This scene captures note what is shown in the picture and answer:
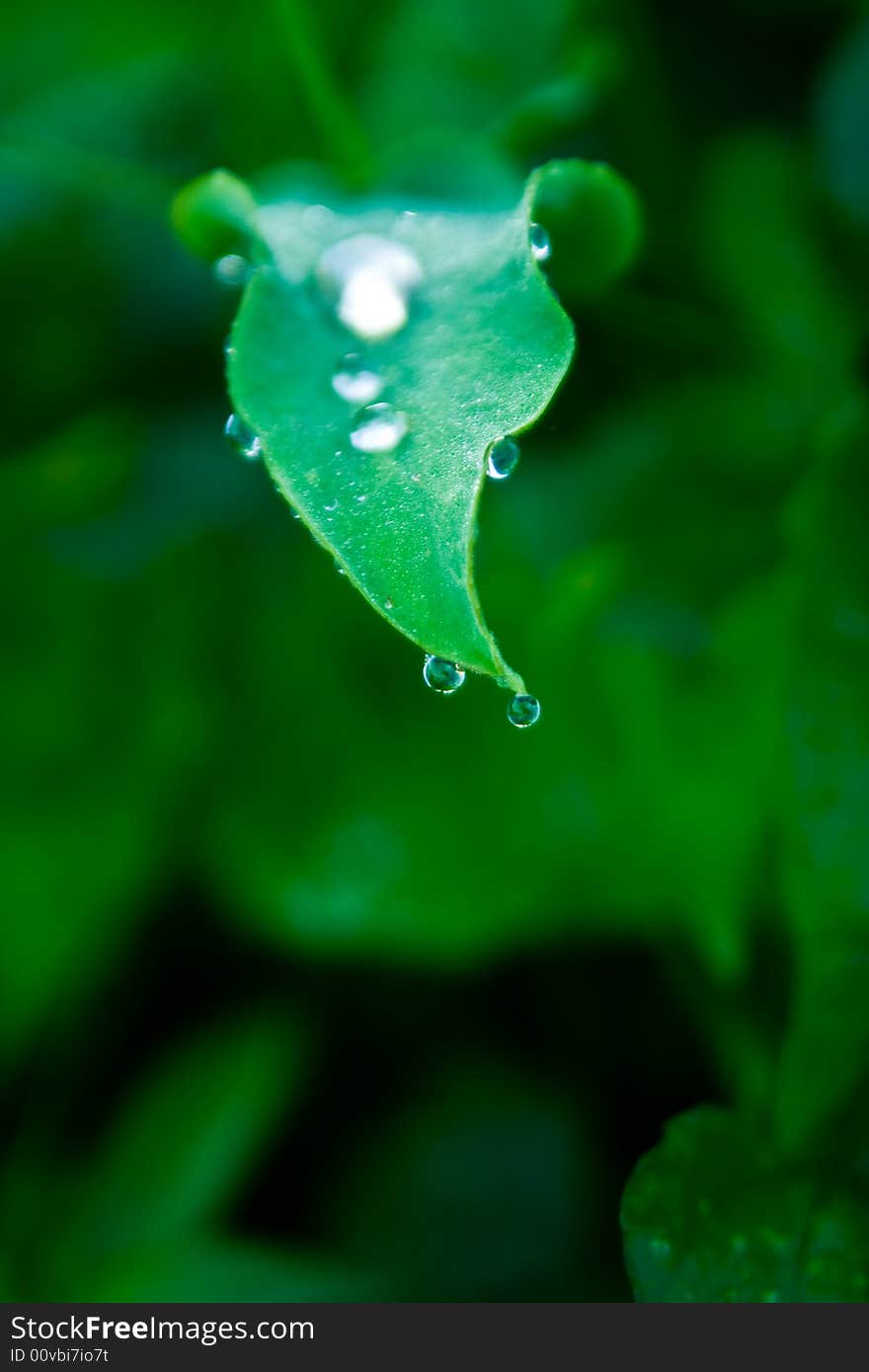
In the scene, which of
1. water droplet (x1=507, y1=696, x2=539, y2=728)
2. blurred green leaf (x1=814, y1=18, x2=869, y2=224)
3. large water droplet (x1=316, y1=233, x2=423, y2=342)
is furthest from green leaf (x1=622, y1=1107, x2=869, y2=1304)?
blurred green leaf (x1=814, y1=18, x2=869, y2=224)

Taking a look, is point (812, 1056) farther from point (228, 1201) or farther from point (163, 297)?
point (163, 297)

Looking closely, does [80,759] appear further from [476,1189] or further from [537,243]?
[537,243]

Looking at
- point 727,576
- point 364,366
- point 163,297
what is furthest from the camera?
point 163,297

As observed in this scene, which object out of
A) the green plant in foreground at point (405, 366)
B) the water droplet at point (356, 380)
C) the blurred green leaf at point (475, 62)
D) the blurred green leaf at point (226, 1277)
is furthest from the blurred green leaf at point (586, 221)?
the blurred green leaf at point (226, 1277)

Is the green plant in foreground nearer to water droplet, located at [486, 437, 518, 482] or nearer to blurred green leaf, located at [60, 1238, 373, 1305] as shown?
water droplet, located at [486, 437, 518, 482]

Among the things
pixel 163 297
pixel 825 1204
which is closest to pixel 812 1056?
Answer: pixel 825 1204

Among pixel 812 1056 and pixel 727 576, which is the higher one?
pixel 727 576

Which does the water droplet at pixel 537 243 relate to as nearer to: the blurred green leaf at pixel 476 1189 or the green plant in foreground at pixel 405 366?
the green plant in foreground at pixel 405 366
